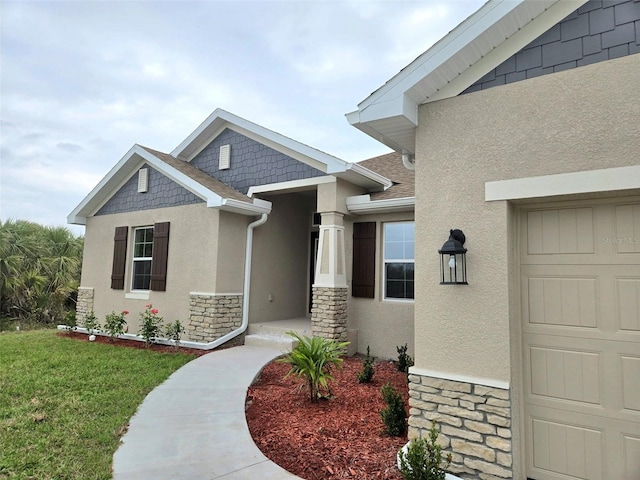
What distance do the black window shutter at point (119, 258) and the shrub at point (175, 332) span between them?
2.84 meters

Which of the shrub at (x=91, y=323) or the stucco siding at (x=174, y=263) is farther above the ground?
the stucco siding at (x=174, y=263)

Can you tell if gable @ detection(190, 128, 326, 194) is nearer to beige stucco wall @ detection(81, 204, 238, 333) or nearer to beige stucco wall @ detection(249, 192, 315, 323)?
beige stucco wall @ detection(249, 192, 315, 323)

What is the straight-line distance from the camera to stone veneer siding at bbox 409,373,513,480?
345 centimetres

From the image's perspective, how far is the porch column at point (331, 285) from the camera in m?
8.54

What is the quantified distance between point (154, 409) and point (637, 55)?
6.70 metres

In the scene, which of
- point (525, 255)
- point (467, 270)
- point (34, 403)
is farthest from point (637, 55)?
point (34, 403)

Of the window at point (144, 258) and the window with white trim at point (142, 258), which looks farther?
the window with white trim at point (142, 258)

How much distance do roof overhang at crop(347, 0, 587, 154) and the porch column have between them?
4.59 m

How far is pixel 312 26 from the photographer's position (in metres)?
11.1

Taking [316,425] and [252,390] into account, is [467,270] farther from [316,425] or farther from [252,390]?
[252,390]

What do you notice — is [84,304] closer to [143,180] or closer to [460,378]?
[143,180]

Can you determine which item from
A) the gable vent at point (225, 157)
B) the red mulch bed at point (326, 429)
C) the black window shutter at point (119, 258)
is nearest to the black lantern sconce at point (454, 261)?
the red mulch bed at point (326, 429)

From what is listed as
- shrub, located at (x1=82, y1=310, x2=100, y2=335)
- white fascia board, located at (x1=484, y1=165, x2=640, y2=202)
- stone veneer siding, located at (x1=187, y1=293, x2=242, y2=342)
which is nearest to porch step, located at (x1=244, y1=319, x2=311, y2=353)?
stone veneer siding, located at (x1=187, y1=293, x2=242, y2=342)

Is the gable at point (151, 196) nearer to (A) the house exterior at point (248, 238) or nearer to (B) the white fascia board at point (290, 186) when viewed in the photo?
(A) the house exterior at point (248, 238)
